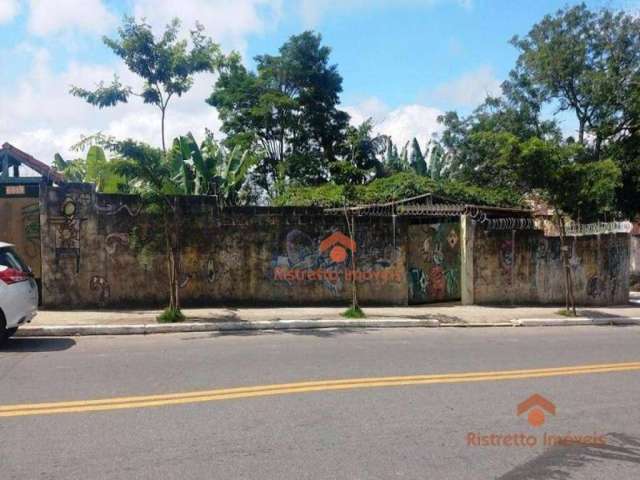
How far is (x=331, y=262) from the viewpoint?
47.5 ft

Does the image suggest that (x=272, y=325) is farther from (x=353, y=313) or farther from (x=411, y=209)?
(x=411, y=209)

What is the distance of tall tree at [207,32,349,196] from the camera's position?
31172mm

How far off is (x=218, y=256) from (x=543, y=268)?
8.75m

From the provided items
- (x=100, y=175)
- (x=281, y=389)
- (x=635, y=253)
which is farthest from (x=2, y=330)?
(x=635, y=253)

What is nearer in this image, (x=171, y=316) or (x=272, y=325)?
(x=171, y=316)

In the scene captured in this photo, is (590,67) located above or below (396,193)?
above

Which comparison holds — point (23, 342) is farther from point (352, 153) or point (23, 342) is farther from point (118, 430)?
point (352, 153)

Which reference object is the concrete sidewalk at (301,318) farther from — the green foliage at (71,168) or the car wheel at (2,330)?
the green foliage at (71,168)

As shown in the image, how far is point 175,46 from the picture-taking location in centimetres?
1344

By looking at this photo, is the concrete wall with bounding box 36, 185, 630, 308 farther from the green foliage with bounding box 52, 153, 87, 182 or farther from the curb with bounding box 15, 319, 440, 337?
the green foliage with bounding box 52, 153, 87, 182

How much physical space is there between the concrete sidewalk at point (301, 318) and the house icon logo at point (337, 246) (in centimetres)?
130

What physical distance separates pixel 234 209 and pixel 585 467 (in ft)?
34.7

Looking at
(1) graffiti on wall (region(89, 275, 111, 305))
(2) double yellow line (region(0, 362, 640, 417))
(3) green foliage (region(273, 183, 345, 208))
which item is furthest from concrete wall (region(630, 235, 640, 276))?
(1) graffiti on wall (region(89, 275, 111, 305))

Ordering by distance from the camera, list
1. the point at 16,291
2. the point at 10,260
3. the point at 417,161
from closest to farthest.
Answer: the point at 16,291 < the point at 10,260 < the point at 417,161
